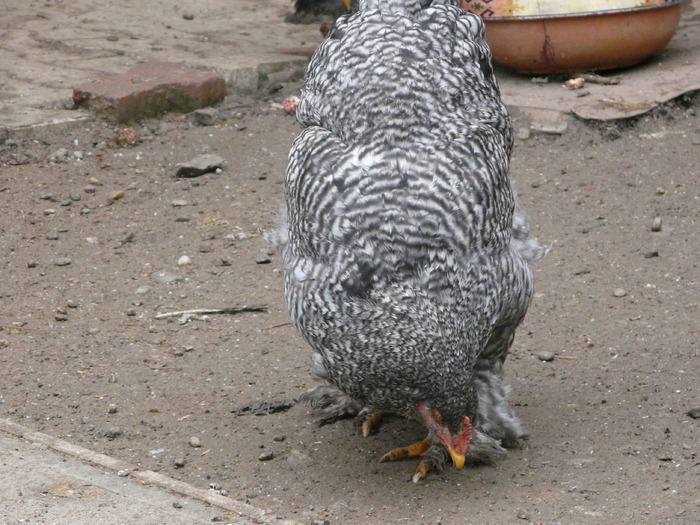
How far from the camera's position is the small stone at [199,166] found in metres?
6.39

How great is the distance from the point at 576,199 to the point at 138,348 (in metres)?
2.93

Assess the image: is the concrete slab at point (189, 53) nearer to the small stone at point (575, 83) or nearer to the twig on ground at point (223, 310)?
the small stone at point (575, 83)

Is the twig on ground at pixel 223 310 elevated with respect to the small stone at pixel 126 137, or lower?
lower

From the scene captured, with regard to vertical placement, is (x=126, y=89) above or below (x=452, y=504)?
above

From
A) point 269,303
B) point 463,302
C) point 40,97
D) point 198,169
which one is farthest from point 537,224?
point 40,97

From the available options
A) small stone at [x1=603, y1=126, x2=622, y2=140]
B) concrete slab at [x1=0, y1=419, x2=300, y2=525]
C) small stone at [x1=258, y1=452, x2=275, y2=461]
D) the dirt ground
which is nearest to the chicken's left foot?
the dirt ground

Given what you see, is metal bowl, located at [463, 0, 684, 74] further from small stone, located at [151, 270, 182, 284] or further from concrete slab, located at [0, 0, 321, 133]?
small stone, located at [151, 270, 182, 284]

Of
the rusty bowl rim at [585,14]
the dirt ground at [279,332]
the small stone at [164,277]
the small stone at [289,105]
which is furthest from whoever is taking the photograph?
the small stone at [289,105]

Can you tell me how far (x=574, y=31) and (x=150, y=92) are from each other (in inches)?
123

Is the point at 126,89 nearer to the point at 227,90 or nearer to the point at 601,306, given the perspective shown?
the point at 227,90

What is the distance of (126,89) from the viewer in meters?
6.95

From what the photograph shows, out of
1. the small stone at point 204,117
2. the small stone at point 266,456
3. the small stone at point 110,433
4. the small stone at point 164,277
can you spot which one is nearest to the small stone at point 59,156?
the small stone at point 204,117

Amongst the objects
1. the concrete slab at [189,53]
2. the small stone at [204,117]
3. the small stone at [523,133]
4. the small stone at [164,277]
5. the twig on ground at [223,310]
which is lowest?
the twig on ground at [223,310]

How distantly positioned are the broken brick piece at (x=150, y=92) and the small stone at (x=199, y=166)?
0.77 metres
